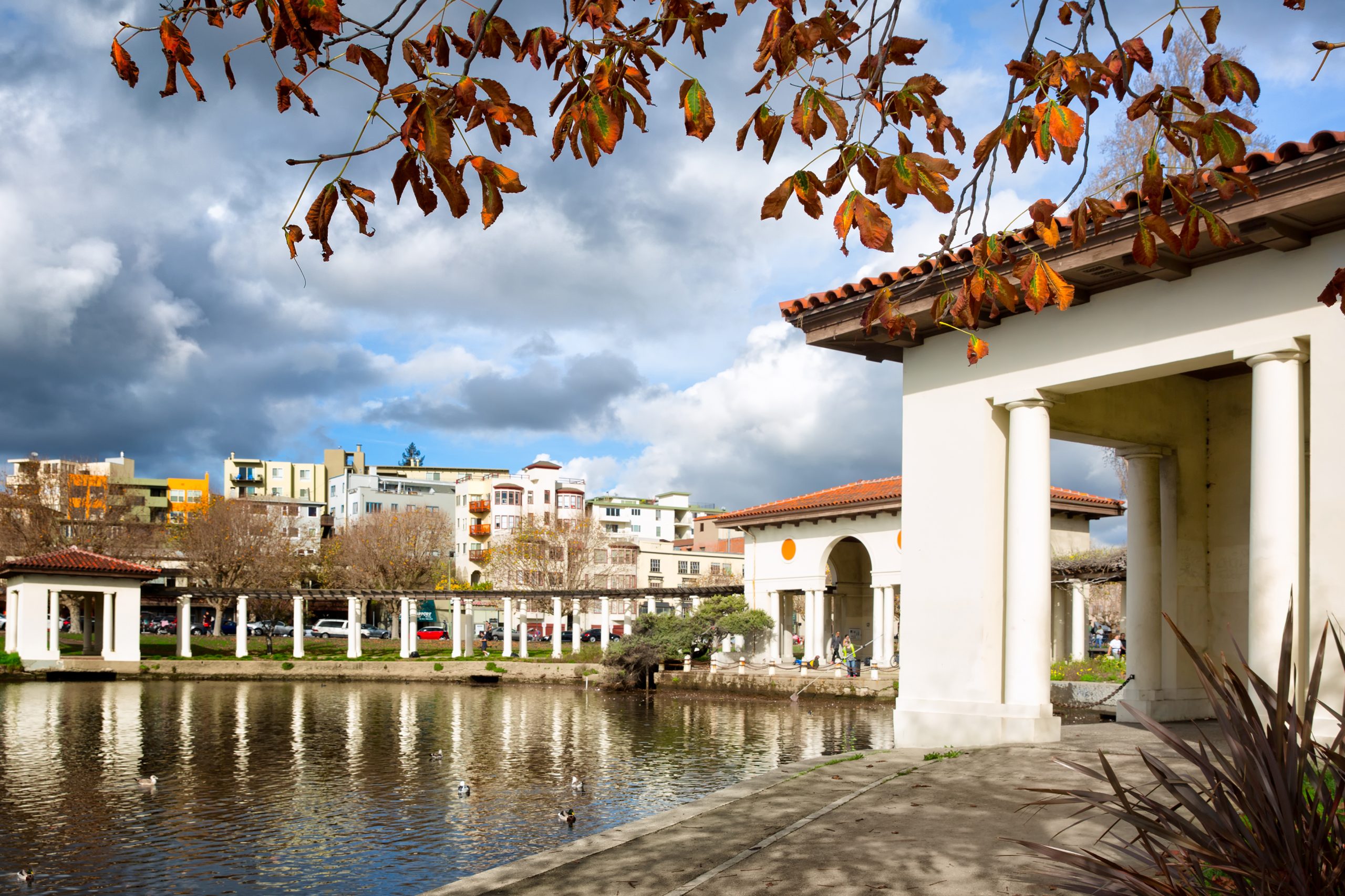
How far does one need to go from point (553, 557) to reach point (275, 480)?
176 feet

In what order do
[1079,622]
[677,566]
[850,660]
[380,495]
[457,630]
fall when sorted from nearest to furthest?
[850,660]
[1079,622]
[457,630]
[677,566]
[380,495]

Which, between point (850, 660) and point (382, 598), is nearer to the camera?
point (850, 660)

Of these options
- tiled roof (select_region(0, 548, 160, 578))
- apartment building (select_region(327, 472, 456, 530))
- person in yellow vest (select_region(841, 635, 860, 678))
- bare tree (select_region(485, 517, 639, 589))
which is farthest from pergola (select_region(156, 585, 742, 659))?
apartment building (select_region(327, 472, 456, 530))

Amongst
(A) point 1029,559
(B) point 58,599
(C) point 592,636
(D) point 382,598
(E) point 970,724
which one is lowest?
(C) point 592,636

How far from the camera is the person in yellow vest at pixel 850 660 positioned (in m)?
35.2

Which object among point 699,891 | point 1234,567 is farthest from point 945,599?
point 699,891

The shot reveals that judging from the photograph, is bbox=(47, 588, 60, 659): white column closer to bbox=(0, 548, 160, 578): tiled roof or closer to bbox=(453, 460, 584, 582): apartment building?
bbox=(0, 548, 160, 578): tiled roof

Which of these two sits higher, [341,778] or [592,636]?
[341,778]

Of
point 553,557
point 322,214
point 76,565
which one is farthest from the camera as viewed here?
point 553,557

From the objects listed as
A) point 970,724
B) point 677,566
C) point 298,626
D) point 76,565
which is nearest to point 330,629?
point 298,626

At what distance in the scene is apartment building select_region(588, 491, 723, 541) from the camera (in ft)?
381

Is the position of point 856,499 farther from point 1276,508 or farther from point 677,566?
point 677,566

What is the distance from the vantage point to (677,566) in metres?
88.3

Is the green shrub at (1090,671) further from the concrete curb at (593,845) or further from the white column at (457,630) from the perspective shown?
the white column at (457,630)
